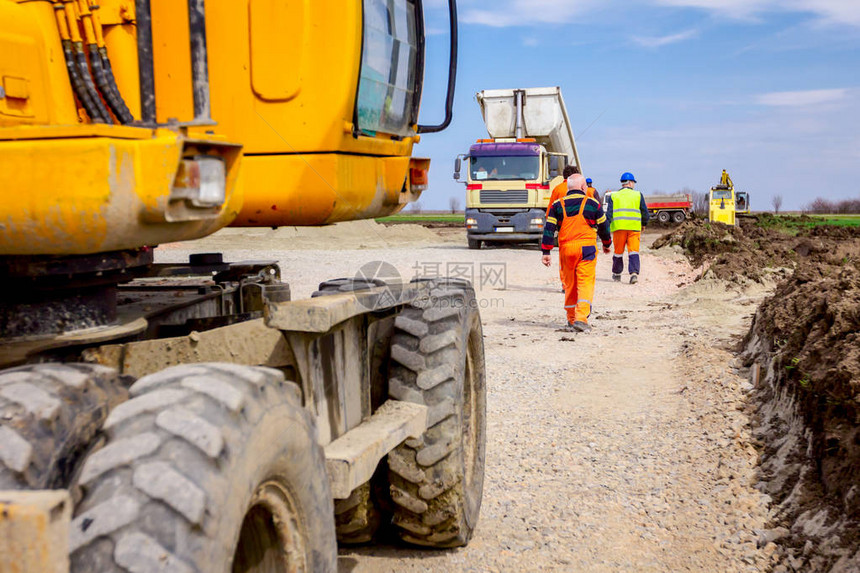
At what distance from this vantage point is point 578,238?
1038 centimetres

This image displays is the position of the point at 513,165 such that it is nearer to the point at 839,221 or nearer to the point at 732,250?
the point at 732,250

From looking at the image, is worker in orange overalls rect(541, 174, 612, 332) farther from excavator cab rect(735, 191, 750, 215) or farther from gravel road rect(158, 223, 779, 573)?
excavator cab rect(735, 191, 750, 215)

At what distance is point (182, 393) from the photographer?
2068 mm

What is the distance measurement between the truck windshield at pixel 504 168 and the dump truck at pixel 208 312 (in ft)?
63.6

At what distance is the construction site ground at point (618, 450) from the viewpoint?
4227 mm

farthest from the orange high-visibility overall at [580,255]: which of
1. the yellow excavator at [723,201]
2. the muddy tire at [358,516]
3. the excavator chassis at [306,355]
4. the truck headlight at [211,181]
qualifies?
the yellow excavator at [723,201]

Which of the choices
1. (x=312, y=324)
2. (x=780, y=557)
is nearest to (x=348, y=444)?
(x=312, y=324)

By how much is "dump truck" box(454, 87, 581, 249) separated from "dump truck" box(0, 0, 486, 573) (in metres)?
19.5

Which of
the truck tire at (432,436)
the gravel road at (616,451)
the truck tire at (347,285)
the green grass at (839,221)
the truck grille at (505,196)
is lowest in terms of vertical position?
the gravel road at (616,451)

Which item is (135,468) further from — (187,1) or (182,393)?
(187,1)

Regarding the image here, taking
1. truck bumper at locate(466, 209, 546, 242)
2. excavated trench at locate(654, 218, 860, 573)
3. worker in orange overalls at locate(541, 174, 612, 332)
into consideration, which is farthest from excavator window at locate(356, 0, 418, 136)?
truck bumper at locate(466, 209, 546, 242)

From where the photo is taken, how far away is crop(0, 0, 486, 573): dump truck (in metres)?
1.91

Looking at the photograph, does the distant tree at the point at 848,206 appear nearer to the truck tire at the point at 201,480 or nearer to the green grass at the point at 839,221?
the green grass at the point at 839,221

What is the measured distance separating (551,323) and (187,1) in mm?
9056
